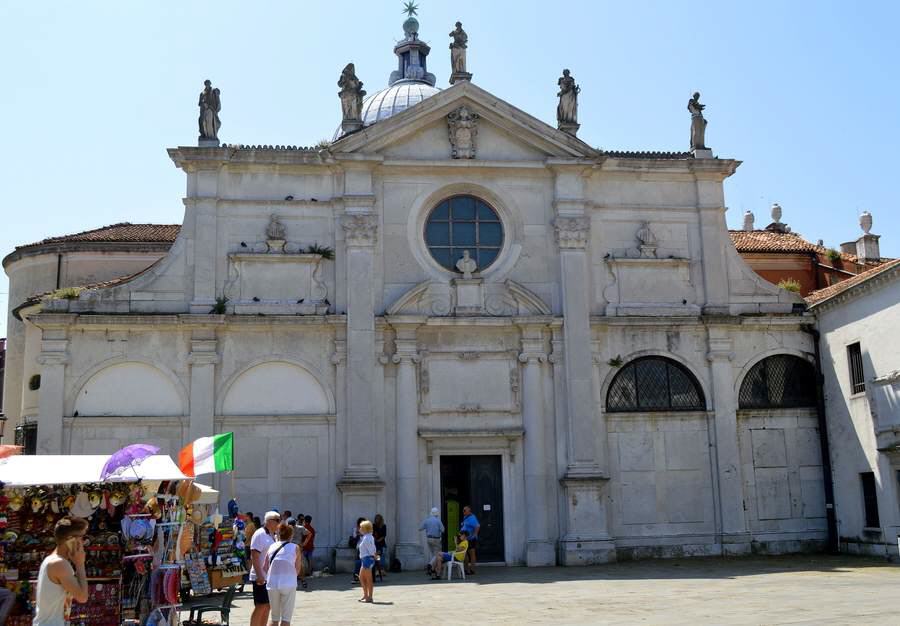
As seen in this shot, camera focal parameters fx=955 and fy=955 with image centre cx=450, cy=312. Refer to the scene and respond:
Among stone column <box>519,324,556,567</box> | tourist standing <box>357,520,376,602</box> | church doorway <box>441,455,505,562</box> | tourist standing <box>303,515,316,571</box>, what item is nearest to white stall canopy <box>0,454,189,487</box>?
tourist standing <box>357,520,376,602</box>

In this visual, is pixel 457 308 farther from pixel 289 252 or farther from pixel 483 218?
pixel 289 252

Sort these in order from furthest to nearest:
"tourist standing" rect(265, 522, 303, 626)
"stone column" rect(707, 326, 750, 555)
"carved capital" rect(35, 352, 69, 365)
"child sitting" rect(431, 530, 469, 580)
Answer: "stone column" rect(707, 326, 750, 555) < "carved capital" rect(35, 352, 69, 365) < "child sitting" rect(431, 530, 469, 580) < "tourist standing" rect(265, 522, 303, 626)

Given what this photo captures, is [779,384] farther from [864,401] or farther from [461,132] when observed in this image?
[461,132]

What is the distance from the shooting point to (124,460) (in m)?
13.1

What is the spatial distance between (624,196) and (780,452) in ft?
26.4

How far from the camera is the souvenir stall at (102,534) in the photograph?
13109 millimetres

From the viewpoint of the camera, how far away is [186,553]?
15961 mm

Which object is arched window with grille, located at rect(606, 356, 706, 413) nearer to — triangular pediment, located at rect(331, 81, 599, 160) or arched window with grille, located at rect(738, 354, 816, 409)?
arched window with grille, located at rect(738, 354, 816, 409)

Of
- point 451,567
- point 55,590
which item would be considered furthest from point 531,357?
point 55,590

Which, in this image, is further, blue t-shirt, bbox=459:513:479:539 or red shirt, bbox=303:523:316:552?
blue t-shirt, bbox=459:513:479:539

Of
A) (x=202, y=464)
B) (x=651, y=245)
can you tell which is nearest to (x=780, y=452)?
(x=651, y=245)

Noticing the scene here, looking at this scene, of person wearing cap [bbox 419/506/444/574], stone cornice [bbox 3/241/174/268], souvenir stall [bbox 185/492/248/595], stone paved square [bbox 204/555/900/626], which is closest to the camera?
stone paved square [bbox 204/555/900/626]

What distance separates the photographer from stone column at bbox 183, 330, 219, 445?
23.6 metres

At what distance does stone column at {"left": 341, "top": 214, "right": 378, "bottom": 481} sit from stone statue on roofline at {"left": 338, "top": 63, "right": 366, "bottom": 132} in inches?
113
